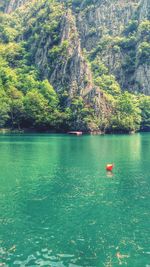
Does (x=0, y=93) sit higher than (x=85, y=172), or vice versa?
(x=0, y=93)

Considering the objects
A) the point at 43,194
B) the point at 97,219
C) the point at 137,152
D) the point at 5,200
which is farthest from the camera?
the point at 137,152

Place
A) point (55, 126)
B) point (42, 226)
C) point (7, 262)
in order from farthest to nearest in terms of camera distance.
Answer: point (55, 126) → point (42, 226) → point (7, 262)

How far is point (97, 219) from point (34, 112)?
156m

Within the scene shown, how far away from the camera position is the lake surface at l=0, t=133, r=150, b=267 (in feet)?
97.5

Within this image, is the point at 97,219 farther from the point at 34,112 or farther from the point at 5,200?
the point at 34,112

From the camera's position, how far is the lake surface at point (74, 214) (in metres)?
29.7

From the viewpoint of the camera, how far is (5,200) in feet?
153

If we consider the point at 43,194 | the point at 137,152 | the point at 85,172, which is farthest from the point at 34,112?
the point at 43,194

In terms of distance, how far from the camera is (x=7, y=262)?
92.3 ft

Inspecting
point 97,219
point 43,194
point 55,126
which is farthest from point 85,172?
point 55,126

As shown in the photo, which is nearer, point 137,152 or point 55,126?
point 137,152

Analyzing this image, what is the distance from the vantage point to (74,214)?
4081 centimetres

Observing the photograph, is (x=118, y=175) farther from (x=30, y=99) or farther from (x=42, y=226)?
(x=30, y=99)

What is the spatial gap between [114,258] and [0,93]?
173 meters
